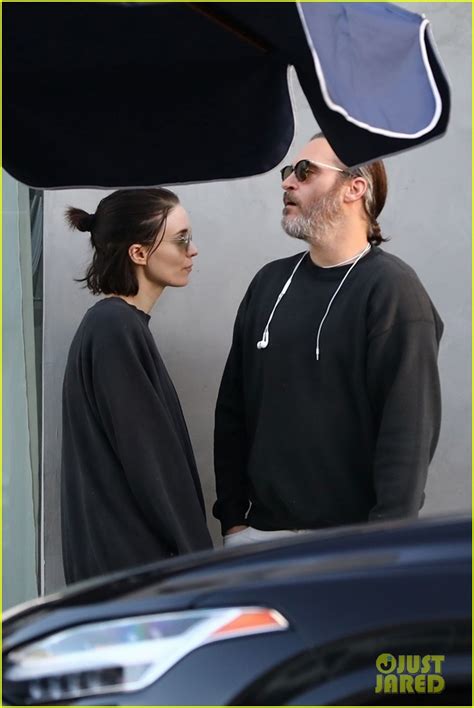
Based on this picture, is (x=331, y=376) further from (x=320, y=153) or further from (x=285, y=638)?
(x=285, y=638)

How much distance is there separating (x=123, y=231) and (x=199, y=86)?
746 mm

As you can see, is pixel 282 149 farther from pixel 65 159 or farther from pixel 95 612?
pixel 95 612

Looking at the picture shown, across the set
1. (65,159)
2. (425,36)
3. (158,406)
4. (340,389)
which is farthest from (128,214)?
(425,36)

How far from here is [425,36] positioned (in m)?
3.12

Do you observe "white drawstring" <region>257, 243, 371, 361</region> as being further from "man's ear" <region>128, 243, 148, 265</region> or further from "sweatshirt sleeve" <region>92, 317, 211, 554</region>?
"man's ear" <region>128, 243, 148, 265</region>

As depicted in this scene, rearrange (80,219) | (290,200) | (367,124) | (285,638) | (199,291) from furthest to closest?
1. (199,291)
2. (80,219)
3. (290,200)
4. (367,124)
5. (285,638)

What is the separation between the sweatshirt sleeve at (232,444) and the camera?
429 centimetres

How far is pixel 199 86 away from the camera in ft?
12.6

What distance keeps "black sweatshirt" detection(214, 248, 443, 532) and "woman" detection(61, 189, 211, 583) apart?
11.3 inches

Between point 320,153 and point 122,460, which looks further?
point 320,153

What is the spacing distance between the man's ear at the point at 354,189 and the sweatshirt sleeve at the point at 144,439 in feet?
2.92

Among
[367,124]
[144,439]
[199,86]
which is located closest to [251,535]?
[144,439]

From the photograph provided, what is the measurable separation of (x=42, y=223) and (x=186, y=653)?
335 centimetres

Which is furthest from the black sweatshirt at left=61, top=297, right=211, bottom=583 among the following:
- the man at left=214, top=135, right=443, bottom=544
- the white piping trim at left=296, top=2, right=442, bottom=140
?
the white piping trim at left=296, top=2, right=442, bottom=140
